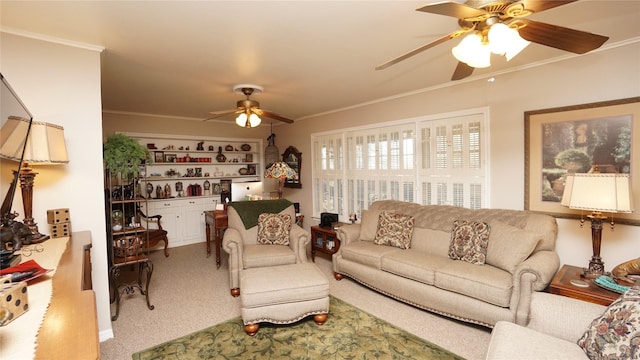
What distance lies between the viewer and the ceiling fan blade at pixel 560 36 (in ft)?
5.15

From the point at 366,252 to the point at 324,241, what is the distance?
1.12m

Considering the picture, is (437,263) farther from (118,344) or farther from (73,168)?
(73,168)

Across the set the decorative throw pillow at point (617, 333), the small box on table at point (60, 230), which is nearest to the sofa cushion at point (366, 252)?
the decorative throw pillow at point (617, 333)

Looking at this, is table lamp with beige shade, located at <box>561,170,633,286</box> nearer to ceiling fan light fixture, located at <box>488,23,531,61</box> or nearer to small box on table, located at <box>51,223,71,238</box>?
ceiling fan light fixture, located at <box>488,23,531,61</box>

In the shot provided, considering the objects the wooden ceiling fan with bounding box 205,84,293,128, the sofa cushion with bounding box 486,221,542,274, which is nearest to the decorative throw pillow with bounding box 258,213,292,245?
the wooden ceiling fan with bounding box 205,84,293,128

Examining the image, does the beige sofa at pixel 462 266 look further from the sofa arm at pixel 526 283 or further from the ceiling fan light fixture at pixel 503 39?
the ceiling fan light fixture at pixel 503 39

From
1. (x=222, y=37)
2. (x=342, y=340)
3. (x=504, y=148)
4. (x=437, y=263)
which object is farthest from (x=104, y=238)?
(x=504, y=148)

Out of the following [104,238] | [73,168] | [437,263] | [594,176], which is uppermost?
[73,168]

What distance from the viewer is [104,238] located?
259 centimetres

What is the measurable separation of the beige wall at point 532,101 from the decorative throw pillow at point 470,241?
0.61 meters

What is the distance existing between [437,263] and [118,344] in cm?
297

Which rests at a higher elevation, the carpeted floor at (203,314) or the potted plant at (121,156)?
the potted plant at (121,156)

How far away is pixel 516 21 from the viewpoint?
1.58 m

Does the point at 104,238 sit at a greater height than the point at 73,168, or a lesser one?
lesser
